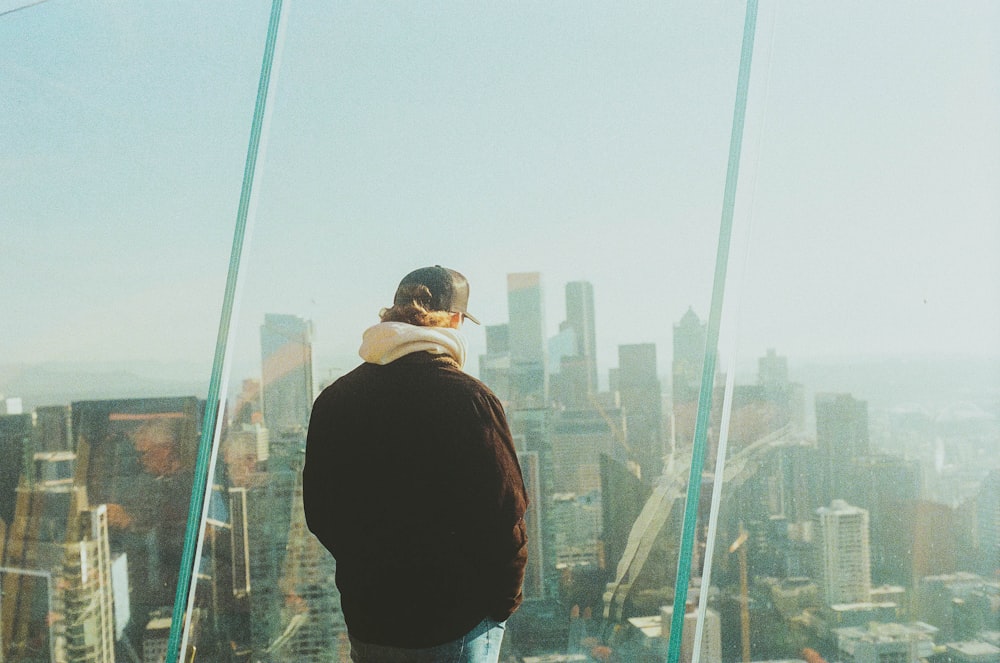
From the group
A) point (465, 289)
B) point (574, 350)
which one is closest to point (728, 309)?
point (574, 350)

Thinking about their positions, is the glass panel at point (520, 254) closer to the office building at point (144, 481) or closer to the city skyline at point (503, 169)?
the city skyline at point (503, 169)

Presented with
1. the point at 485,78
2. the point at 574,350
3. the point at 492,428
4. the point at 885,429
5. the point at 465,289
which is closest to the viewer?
the point at 492,428

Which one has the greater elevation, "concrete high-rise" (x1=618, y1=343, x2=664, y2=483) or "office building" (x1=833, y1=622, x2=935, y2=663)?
"concrete high-rise" (x1=618, y1=343, x2=664, y2=483)

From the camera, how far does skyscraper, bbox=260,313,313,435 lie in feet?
7.80

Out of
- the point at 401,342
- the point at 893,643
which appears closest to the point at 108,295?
the point at 401,342

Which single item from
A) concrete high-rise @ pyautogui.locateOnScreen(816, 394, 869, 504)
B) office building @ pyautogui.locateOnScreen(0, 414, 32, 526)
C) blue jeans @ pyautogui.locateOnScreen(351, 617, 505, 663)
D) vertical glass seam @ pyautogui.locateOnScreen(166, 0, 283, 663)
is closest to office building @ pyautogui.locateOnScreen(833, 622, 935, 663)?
concrete high-rise @ pyautogui.locateOnScreen(816, 394, 869, 504)

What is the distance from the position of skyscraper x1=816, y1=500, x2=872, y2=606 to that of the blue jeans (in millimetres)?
940

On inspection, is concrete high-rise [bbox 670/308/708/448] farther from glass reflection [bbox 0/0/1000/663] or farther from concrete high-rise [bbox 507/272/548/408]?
concrete high-rise [bbox 507/272/548/408]

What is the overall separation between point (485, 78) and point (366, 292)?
27.6 inches

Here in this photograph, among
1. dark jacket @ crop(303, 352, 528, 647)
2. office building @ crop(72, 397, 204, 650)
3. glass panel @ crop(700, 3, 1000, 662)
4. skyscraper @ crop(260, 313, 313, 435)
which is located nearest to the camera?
dark jacket @ crop(303, 352, 528, 647)

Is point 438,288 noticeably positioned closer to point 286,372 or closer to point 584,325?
point 584,325

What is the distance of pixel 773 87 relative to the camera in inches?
82.5

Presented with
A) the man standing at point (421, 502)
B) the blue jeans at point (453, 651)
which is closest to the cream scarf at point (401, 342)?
the man standing at point (421, 502)

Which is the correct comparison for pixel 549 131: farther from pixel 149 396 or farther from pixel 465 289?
pixel 149 396
